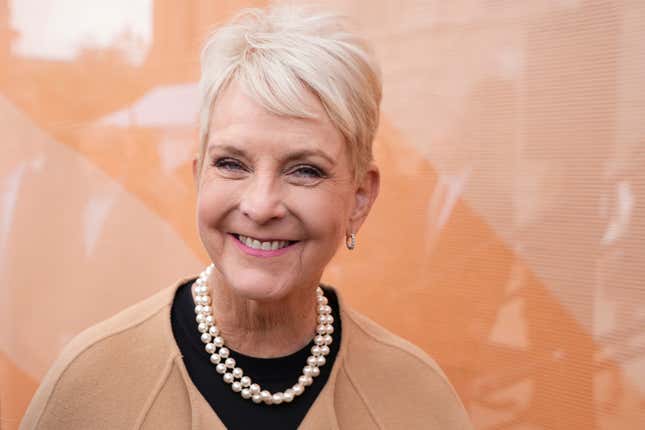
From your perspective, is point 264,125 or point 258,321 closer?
point 264,125

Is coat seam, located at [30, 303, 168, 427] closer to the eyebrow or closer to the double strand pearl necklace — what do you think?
the double strand pearl necklace

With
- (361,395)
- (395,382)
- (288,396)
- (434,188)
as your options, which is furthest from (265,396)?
Result: (434,188)

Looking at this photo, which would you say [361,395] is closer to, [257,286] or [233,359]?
[233,359]

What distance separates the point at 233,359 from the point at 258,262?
0.28 meters

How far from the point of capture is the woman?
161 centimetres

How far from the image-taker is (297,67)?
5.26ft

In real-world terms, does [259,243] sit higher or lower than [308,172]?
lower

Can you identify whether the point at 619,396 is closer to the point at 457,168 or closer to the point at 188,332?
the point at 457,168

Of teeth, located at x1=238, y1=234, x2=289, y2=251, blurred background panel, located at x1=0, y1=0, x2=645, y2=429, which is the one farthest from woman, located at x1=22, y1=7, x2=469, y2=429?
blurred background panel, located at x1=0, y1=0, x2=645, y2=429

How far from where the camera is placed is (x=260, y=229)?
1.62 m

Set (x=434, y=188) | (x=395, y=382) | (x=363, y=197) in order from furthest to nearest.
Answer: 1. (x=434, y=188)
2. (x=395, y=382)
3. (x=363, y=197)

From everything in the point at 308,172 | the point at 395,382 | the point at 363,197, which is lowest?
the point at 395,382

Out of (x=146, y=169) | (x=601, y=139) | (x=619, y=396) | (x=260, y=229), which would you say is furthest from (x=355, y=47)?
(x=146, y=169)

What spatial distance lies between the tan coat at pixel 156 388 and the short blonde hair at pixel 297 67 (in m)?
0.45
